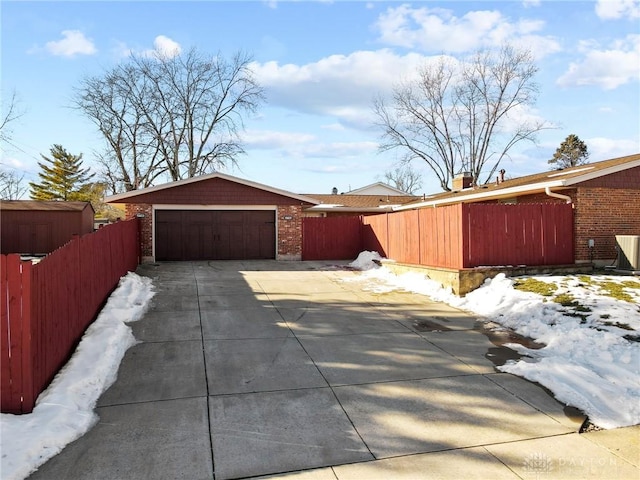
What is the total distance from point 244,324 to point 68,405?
11.2ft

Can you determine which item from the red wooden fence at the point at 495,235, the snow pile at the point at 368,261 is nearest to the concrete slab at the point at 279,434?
the red wooden fence at the point at 495,235

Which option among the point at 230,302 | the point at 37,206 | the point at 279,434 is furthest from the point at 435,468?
the point at 37,206

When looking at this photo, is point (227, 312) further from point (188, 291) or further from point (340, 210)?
point (340, 210)

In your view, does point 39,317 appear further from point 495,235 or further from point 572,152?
point 572,152

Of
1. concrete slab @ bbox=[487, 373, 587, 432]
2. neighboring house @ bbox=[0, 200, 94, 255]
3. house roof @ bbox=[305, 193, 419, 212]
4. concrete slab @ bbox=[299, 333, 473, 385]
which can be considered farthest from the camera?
house roof @ bbox=[305, 193, 419, 212]

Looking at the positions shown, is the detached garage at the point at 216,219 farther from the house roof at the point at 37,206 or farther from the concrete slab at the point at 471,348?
the concrete slab at the point at 471,348

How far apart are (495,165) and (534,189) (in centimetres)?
2420

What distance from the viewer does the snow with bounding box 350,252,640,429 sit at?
4.37 m

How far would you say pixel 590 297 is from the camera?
7746mm

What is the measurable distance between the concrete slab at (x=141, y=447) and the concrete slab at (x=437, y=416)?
4.59 feet

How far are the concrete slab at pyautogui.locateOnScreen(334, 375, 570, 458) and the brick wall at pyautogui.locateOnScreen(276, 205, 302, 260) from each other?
1302 cm

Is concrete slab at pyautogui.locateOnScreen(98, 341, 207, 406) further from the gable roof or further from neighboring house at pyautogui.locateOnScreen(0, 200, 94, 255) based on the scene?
neighboring house at pyautogui.locateOnScreen(0, 200, 94, 255)

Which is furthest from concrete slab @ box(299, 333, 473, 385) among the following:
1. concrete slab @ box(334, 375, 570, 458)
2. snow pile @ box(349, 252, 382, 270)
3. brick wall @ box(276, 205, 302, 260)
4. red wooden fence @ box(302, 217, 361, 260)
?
red wooden fence @ box(302, 217, 361, 260)

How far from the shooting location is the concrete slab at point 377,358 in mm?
5039
